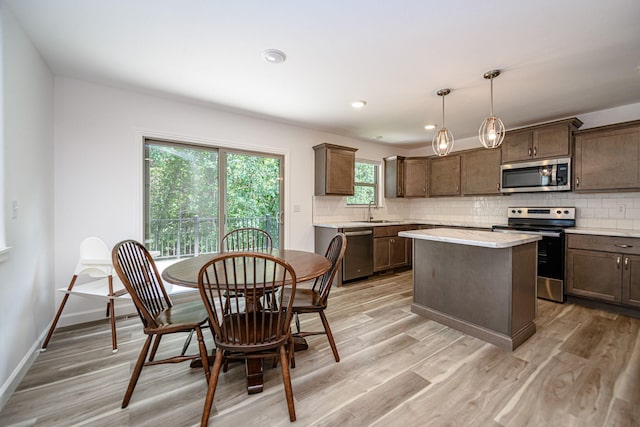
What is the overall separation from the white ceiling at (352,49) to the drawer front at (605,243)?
5.23 feet

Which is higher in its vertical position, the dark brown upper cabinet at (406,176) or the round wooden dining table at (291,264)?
the dark brown upper cabinet at (406,176)

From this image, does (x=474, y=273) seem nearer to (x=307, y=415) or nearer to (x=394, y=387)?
(x=394, y=387)

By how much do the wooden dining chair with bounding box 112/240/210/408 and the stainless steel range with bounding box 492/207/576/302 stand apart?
3.91m

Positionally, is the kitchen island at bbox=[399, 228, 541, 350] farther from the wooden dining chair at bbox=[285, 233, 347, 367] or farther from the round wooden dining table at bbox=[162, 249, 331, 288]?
the round wooden dining table at bbox=[162, 249, 331, 288]

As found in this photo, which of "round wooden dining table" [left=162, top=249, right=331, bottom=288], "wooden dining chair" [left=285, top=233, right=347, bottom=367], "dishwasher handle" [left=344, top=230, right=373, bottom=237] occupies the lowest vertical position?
"wooden dining chair" [left=285, top=233, right=347, bottom=367]

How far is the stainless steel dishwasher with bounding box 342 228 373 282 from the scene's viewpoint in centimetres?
404

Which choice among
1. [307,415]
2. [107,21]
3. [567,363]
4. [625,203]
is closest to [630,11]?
[567,363]

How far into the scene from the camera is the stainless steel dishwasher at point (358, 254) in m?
4.04

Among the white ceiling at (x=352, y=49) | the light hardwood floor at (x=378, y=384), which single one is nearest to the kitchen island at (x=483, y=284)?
the light hardwood floor at (x=378, y=384)

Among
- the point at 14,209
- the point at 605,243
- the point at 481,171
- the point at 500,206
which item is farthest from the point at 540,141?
the point at 14,209

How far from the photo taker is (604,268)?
302 cm

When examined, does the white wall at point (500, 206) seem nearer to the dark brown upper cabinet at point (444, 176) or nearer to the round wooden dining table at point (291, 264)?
the dark brown upper cabinet at point (444, 176)

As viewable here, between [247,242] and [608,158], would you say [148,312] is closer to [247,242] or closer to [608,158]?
[247,242]

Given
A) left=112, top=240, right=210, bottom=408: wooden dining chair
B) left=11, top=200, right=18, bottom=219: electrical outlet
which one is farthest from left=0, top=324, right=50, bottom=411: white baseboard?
left=11, top=200, right=18, bottom=219: electrical outlet
